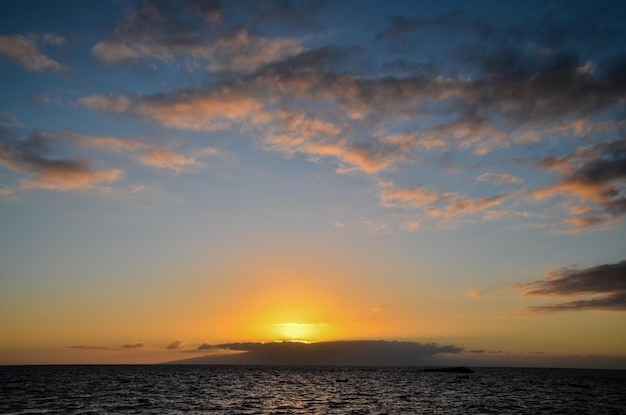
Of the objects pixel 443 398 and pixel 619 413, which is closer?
pixel 619 413

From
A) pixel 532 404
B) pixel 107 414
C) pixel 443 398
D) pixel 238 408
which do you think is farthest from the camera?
pixel 443 398

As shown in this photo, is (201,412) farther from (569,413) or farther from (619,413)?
(619,413)

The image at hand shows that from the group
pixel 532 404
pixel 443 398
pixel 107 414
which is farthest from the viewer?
pixel 443 398

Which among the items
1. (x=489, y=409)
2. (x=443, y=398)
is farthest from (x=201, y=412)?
(x=443, y=398)

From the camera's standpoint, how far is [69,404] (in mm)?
62594

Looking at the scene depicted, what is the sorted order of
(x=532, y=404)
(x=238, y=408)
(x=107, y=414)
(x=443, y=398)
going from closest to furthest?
1. (x=107, y=414)
2. (x=238, y=408)
3. (x=532, y=404)
4. (x=443, y=398)

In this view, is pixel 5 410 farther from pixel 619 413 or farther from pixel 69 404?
pixel 619 413

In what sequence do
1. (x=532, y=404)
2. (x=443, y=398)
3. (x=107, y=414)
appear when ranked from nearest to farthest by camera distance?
(x=107, y=414), (x=532, y=404), (x=443, y=398)

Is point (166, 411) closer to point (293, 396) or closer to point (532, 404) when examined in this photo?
point (293, 396)

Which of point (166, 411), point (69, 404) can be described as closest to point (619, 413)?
point (166, 411)

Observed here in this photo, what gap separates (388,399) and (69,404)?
45.9 m

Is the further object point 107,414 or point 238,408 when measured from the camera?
point 238,408

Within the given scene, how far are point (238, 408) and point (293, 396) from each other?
809 inches

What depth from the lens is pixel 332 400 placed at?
72.1 metres
